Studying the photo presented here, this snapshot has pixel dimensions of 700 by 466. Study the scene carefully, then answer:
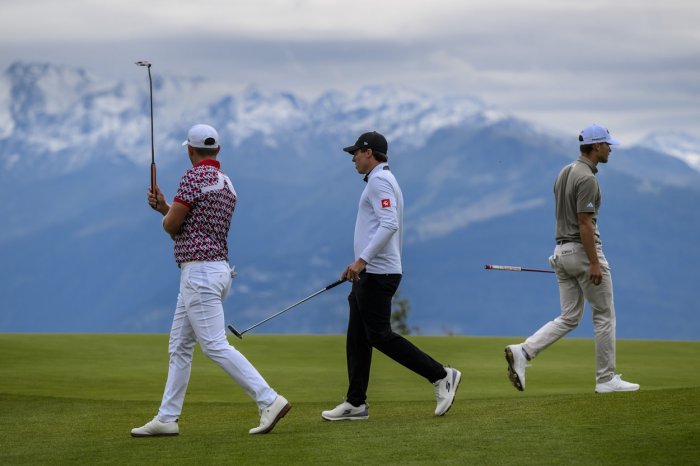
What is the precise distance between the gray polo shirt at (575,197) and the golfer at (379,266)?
1.67 m

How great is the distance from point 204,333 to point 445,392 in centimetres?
194

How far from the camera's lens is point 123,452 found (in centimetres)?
866

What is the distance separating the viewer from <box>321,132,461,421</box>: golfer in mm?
9867

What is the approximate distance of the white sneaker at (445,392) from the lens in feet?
33.2

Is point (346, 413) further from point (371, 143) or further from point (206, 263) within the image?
point (371, 143)

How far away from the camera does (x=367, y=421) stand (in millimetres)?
10047

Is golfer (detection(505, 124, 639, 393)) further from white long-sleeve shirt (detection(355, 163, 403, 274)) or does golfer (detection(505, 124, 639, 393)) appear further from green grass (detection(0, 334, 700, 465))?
white long-sleeve shirt (detection(355, 163, 403, 274))

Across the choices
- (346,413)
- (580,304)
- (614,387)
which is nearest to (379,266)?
(346,413)

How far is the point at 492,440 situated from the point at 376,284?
6.31 ft

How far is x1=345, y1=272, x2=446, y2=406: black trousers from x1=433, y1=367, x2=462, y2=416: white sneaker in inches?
2.2

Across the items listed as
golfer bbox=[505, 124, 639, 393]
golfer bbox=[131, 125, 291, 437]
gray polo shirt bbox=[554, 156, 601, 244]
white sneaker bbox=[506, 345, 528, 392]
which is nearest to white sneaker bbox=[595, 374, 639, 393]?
golfer bbox=[505, 124, 639, 393]

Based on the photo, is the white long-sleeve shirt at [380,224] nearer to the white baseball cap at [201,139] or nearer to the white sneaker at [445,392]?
the white sneaker at [445,392]

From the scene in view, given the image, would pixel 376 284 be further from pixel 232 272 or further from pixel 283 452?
pixel 283 452

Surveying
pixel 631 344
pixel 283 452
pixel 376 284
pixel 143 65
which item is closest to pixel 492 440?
pixel 283 452
